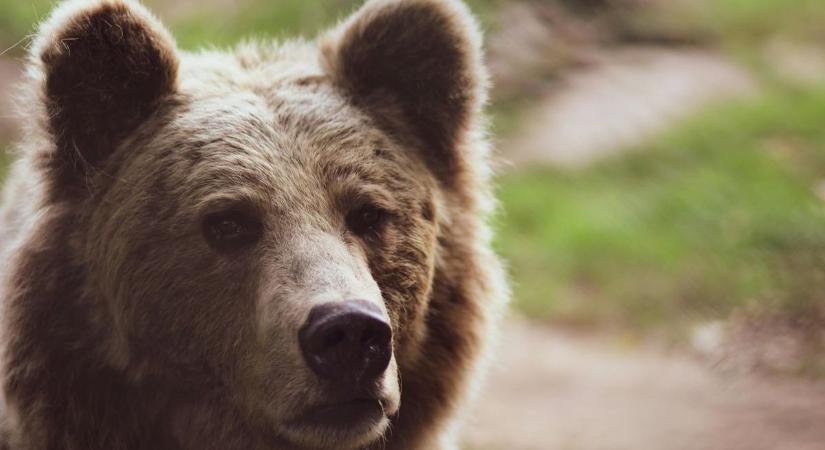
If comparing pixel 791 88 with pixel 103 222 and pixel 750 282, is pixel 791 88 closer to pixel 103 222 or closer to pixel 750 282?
pixel 750 282

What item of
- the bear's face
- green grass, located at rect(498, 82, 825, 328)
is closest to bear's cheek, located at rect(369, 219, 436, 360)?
the bear's face

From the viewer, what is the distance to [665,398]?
647cm

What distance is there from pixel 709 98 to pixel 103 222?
344 inches

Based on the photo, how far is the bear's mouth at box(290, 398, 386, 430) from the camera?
122 inches

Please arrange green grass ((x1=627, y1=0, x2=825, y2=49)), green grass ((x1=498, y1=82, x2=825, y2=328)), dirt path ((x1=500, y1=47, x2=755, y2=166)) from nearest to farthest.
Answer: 1. green grass ((x1=498, y1=82, x2=825, y2=328))
2. dirt path ((x1=500, y1=47, x2=755, y2=166))
3. green grass ((x1=627, y1=0, x2=825, y2=49))

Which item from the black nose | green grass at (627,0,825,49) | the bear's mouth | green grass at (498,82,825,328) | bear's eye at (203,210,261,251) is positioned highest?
green grass at (627,0,825,49)

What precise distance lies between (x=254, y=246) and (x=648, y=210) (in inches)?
266

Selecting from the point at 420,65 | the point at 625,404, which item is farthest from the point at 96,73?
the point at 625,404

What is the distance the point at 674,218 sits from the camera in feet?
30.7

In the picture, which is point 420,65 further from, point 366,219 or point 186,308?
point 186,308

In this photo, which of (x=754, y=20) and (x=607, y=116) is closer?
(x=607, y=116)

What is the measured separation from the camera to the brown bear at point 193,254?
126 inches

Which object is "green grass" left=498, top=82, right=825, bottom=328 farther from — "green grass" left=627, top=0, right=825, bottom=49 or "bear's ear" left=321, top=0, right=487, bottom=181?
"bear's ear" left=321, top=0, right=487, bottom=181

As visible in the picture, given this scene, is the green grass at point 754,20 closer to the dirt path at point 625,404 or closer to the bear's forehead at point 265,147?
the dirt path at point 625,404
